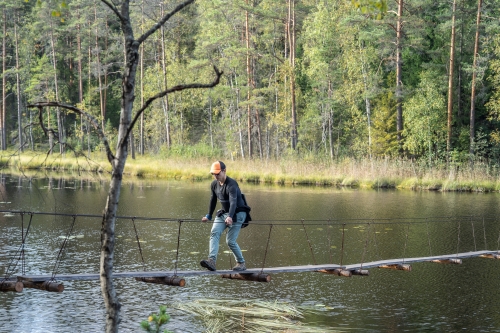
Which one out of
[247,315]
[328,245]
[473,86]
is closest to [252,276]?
[247,315]

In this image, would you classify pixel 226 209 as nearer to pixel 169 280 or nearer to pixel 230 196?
pixel 230 196

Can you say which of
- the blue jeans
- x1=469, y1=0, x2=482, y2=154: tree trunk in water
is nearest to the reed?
the blue jeans

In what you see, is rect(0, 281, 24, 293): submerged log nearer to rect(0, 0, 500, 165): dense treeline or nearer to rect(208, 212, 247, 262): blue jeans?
rect(208, 212, 247, 262): blue jeans

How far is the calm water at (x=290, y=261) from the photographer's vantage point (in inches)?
367

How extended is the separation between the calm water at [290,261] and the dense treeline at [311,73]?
790cm

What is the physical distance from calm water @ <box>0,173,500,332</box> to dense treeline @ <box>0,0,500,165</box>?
7.90 m

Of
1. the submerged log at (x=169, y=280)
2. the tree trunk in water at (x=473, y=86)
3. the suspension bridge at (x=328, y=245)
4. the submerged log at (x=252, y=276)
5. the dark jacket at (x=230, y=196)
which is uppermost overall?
the tree trunk in water at (x=473, y=86)

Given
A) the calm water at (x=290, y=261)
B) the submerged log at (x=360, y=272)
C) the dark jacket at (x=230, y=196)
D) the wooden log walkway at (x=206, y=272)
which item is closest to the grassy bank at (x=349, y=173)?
the calm water at (x=290, y=261)

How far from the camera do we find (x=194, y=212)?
19.7 meters

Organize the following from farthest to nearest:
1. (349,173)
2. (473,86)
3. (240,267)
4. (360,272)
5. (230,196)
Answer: (473,86)
(349,173)
(360,272)
(240,267)
(230,196)

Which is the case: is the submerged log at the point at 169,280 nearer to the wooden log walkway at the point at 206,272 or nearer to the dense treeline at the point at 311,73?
the wooden log walkway at the point at 206,272

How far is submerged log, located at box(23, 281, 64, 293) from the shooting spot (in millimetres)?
7789

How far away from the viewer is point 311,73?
36.4 meters

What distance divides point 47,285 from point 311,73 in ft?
97.8
